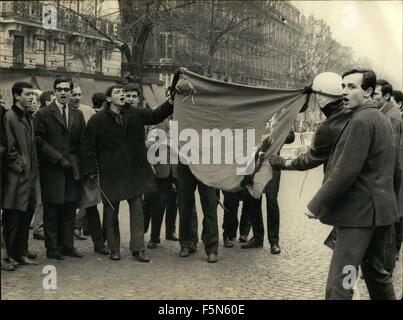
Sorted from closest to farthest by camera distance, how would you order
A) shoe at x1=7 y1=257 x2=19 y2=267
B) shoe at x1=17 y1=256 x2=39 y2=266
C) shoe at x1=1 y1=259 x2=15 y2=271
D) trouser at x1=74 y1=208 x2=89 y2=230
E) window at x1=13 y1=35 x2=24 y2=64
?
shoe at x1=1 y1=259 x2=15 y2=271 → shoe at x1=7 y1=257 x2=19 y2=267 → shoe at x1=17 y1=256 x2=39 y2=266 → trouser at x1=74 y1=208 x2=89 y2=230 → window at x1=13 y1=35 x2=24 y2=64

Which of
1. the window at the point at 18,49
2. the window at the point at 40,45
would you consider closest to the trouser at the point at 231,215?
the window at the point at 40,45

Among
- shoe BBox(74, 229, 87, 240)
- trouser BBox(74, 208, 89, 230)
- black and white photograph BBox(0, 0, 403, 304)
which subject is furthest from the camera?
trouser BBox(74, 208, 89, 230)

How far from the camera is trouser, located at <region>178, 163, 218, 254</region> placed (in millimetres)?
7672

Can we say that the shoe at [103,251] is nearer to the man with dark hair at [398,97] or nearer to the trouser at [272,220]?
the trouser at [272,220]

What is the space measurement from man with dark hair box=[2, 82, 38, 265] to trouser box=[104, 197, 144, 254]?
3.12 ft

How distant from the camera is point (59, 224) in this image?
7.96m

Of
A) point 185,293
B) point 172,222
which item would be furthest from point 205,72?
point 185,293

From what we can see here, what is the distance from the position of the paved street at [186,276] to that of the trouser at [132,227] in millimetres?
186

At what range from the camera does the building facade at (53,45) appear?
18641 millimetres

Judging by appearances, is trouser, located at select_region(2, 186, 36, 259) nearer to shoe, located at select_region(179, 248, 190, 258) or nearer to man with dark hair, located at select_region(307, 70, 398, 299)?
shoe, located at select_region(179, 248, 190, 258)

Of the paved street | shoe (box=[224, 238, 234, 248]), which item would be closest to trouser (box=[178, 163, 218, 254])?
the paved street

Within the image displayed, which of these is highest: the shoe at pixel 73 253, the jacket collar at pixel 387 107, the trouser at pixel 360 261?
the jacket collar at pixel 387 107

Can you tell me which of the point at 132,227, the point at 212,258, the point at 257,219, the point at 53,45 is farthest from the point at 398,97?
the point at 53,45

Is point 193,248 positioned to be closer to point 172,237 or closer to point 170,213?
point 172,237
